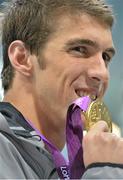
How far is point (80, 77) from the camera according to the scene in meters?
1.36

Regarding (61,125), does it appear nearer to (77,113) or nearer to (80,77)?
(80,77)

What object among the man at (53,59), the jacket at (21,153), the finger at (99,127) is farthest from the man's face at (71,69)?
the finger at (99,127)

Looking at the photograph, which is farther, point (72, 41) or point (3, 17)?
point (3, 17)

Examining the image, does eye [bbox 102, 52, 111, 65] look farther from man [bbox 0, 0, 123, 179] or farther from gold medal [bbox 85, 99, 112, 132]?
gold medal [bbox 85, 99, 112, 132]

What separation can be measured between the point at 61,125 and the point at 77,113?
300mm

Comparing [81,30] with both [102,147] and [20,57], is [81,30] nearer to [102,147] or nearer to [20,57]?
[20,57]

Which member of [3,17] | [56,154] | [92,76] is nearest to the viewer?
[56,154]

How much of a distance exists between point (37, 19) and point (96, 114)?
54cm

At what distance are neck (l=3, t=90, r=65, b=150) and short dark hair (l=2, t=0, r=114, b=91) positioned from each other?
0.10 m

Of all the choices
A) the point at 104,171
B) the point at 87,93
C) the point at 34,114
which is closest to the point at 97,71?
the point at 87,93

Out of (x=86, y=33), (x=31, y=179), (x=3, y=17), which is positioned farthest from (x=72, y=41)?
(x=31, y=179)

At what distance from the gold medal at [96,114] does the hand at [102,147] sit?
0.32 feet

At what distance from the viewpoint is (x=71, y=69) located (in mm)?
1365

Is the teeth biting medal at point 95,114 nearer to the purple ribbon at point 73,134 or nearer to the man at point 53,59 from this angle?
the purple ribbon at point 73,134
